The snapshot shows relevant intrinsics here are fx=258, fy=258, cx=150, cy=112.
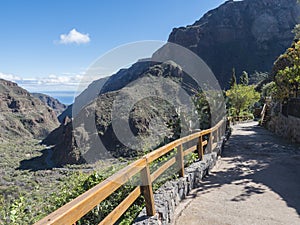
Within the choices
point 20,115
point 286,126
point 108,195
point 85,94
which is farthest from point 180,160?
point 20,115

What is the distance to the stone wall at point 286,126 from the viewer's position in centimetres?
999

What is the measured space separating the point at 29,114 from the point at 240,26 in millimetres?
143929

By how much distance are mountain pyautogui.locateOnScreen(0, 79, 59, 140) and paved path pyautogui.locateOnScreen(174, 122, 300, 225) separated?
483ft

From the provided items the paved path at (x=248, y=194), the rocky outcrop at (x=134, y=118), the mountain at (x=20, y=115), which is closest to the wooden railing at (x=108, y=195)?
the paved path at (x=248, y=194)

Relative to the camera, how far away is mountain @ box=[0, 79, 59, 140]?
14988cm

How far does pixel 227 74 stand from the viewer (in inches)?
3457

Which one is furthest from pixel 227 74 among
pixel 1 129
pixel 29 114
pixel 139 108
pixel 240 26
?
pixel 29 114

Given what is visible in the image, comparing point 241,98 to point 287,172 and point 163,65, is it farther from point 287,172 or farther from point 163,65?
point 163,65

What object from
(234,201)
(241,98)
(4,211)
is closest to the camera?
(4,211)

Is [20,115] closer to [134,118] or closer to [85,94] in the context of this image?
[85,94]

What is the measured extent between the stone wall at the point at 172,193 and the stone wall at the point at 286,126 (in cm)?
603

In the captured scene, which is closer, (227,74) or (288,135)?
(288,135)

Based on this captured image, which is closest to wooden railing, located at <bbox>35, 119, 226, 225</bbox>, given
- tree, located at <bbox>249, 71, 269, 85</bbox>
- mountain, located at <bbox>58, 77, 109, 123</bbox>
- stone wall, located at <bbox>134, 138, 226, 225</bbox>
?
stone wall, located at <bbox>134, 138, 226, 225</bbox>

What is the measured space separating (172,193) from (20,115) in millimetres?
184926
